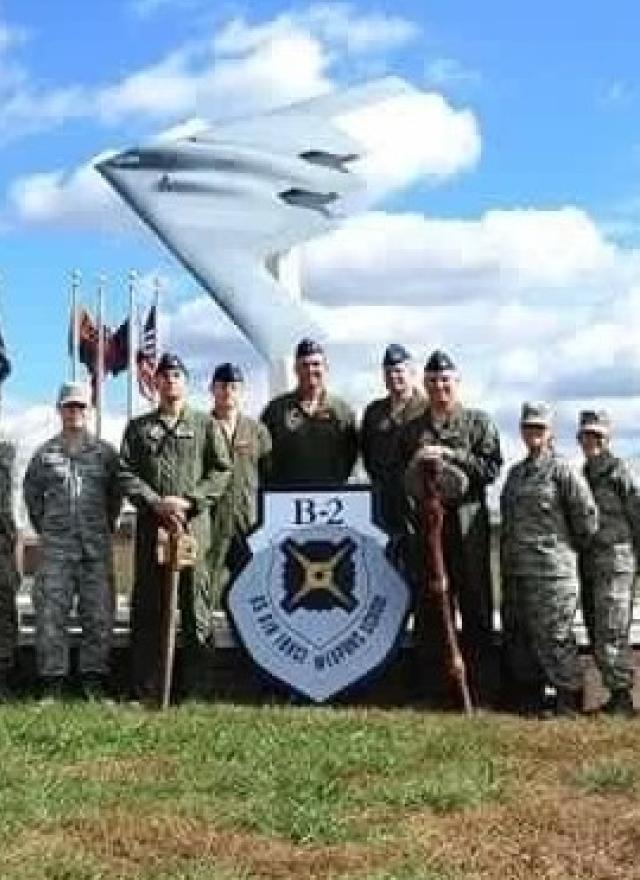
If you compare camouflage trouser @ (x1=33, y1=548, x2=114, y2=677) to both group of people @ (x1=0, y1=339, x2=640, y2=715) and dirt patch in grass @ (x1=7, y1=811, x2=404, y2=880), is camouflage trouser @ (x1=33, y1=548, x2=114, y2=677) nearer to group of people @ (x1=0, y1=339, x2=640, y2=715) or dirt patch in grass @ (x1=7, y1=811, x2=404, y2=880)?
group of people @ (x1=0, y1=339, x2=640, y2=715)

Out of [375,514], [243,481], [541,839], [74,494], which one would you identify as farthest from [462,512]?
[541,839]

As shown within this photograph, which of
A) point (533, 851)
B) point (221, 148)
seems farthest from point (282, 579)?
point (221, 148)

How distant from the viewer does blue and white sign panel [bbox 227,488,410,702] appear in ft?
28.1

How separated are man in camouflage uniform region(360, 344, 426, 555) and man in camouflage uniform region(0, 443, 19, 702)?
5.87ft

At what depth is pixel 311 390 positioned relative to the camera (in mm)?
8812

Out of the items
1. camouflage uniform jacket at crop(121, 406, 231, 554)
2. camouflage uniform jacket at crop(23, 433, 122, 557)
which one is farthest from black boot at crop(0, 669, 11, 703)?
camouflage uniform jacket at crop(121, 406, 231, 554)

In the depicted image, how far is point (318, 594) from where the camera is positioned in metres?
8.64

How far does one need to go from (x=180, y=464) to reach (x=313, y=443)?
0.69m

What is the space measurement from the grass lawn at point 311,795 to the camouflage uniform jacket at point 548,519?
29.6 inches

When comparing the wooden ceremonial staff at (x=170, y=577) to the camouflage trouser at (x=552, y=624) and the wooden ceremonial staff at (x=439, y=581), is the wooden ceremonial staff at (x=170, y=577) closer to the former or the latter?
the wooden ceremonial staff at (x=439, y=581)

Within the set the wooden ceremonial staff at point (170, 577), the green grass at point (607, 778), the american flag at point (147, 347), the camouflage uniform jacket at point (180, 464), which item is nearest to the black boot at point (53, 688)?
the wooden ceremonial staff at point (170, 577)

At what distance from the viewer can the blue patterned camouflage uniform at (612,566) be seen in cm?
845

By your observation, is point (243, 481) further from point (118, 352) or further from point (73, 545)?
point (118, 352)

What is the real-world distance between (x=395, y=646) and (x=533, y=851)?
2765mm
